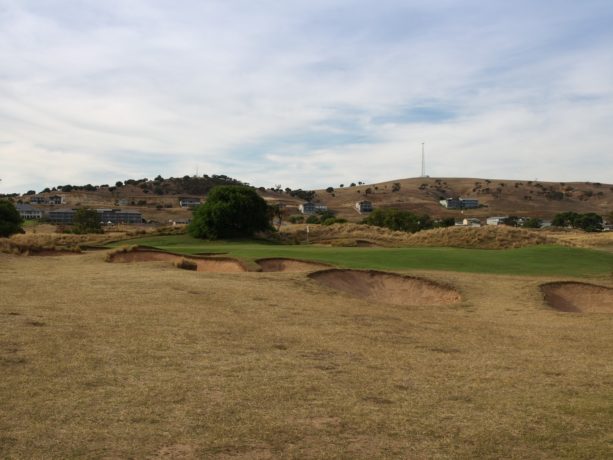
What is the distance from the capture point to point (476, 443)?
23.2 ft

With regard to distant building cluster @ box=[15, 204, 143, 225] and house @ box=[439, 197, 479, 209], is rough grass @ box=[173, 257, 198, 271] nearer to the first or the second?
distant building cluster @ box=[15, 204, 143, 225]

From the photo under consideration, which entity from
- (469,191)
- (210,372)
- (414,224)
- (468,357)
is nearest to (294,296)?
(468,357)

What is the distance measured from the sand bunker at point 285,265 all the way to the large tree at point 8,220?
35.4 m

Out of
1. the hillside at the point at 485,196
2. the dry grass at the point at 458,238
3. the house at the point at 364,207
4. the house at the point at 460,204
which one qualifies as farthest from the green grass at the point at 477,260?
the house at the point at 460,204

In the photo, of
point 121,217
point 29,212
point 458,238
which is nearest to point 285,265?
point 458,238

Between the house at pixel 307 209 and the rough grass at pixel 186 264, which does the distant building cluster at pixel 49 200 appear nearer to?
the house at pixel 307 209

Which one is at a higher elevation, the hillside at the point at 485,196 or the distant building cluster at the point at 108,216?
the hillside at the point at 485,196

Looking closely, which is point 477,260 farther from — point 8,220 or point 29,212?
point 29,212

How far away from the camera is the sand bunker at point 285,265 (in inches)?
1106

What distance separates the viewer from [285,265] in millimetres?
28906

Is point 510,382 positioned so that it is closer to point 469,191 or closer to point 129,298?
point 129,298

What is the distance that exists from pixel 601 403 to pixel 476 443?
9.85 ft

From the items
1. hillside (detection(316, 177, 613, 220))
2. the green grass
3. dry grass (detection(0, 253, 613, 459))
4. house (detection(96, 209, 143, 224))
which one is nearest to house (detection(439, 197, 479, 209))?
hillside (detection(316, 177, 613, 220))

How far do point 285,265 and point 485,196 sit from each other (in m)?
140
